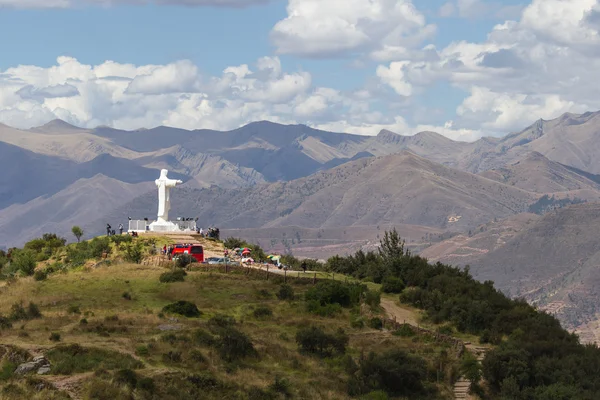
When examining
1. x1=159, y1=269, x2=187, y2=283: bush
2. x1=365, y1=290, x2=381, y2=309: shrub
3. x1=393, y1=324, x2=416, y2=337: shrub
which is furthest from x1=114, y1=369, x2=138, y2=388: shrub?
x1=159, y1=269, x2=187, y2=283: bush

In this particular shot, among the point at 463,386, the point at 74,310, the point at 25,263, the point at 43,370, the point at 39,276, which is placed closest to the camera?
the point at 43,370

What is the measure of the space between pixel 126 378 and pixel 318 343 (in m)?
14.8

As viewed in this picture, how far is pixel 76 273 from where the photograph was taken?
267 ft

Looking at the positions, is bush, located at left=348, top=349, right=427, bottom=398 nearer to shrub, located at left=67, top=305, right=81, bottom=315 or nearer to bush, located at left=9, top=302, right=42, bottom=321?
shrub, located at left=67, top=305, right=81, bottom=315

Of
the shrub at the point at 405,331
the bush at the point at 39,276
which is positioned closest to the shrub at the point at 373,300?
the shrub at the point at 405,331

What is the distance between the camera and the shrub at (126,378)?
4262 cm

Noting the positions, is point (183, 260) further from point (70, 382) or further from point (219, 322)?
point (70, 382)

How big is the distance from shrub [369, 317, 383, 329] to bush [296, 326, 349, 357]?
7.76 m

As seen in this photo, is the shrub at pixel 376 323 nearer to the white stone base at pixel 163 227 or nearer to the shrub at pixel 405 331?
the shrub at pixel 405 331

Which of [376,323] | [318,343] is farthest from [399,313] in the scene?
[318,343]

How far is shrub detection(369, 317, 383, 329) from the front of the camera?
2515 inches

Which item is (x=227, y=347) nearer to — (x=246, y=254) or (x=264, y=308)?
(x=264, y=308)

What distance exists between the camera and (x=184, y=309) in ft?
204

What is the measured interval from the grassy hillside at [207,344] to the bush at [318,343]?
7 cm
